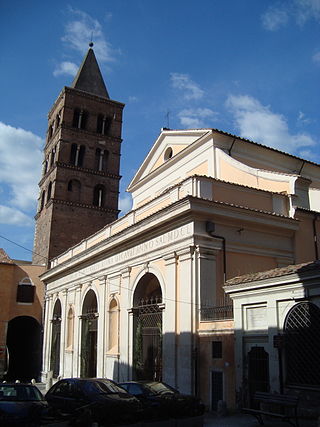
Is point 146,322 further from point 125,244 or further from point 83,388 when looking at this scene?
point 83,388

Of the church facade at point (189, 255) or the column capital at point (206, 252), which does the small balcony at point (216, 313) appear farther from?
the column capital at point (206, 252)

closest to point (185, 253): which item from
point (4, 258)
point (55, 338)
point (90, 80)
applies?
point (55, 338)

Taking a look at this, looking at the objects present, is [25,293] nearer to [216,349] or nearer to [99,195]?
[99,195]

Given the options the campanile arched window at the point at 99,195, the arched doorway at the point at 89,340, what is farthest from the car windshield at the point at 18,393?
the campanile arched window at the point at 99,195

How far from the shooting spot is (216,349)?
1284cm

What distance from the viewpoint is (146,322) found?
16.8m

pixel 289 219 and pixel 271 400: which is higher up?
pixel 289 219

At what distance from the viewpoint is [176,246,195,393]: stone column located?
13.4m

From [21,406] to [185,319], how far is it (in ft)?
19.0

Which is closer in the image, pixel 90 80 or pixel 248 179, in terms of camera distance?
pixel 248 179

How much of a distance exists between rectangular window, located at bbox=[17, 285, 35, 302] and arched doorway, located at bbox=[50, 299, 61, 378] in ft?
12.8

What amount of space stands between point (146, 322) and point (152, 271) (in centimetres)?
207

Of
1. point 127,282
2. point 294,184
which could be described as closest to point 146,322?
point 127,282

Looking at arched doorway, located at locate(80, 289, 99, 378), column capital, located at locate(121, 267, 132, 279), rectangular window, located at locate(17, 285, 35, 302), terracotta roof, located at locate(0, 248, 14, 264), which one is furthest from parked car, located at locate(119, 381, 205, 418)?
terracotta roof, located at locate(0, 248, 14, 264)
